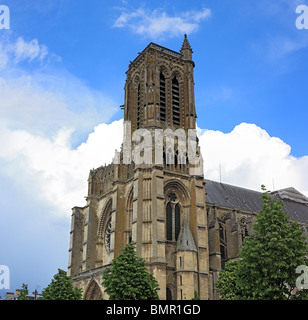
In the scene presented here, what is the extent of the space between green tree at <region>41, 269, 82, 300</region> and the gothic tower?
6411 mm

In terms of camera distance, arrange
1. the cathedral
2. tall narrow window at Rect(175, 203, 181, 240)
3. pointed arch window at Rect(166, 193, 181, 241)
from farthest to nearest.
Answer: tall narrow window at Rect(175, 203, 181, 240), pointed arch window at Rect(166, 193, 181, 241), the cathedral

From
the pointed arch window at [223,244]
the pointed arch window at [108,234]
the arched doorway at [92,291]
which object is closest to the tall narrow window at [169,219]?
the arched doorway at [92,291]

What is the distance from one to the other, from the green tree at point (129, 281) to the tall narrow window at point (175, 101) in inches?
975

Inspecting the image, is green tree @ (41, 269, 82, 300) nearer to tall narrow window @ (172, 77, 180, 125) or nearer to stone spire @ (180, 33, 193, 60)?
tall narrow window @ (172, 77, 180, 125)

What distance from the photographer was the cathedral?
43.4 m

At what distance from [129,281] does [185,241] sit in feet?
46.5

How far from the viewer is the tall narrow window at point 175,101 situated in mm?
53531

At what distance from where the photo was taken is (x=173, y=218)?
153 feet

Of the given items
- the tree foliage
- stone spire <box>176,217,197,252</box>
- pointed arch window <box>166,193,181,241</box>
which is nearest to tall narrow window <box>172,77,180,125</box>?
pointed arch window <box>166,193,181,241</box>

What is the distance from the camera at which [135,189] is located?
45594 mm

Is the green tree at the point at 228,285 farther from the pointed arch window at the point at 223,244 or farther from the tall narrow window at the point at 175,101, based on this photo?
the tall narrow window at the point at 175,101

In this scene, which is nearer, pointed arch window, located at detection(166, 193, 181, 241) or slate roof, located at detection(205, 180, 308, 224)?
pointed arch window, located at detection(166, 193, 181, 241)

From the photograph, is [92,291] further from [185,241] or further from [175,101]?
[175,101]

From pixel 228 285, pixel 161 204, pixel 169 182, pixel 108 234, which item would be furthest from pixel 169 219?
pixel 228 285
